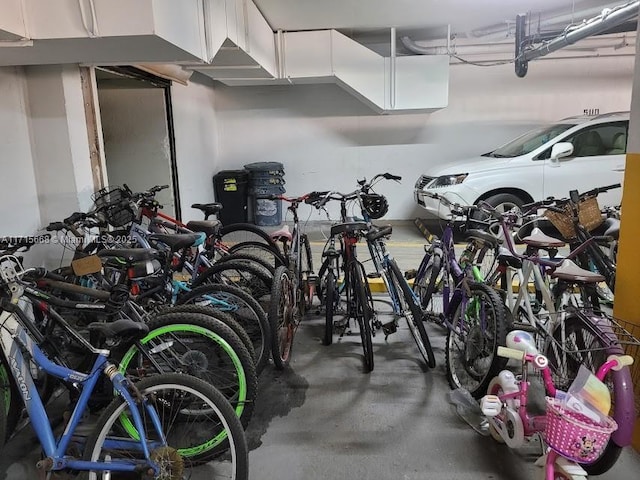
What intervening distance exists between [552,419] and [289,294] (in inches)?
69.5

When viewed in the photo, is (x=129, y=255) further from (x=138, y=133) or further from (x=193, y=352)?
(x=138, y=133)

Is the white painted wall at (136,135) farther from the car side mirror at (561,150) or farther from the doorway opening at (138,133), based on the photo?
the car side mirror at (561,150)

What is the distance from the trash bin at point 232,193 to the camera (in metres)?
7.06

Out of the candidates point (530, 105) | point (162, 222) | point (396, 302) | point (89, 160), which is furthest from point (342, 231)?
point (530, 105)

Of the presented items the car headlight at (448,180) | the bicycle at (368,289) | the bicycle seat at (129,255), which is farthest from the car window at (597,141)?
the bicycle seat at (129,255)

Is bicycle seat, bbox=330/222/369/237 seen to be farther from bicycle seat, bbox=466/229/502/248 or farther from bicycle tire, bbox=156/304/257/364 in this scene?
bicycle tire, bbox=156/304/257/364

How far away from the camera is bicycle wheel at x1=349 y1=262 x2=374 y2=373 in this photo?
9.37 feet

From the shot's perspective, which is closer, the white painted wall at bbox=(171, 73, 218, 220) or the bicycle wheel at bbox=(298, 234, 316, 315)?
the bicycle wheel at bbox=(298, 234, 316, 315)

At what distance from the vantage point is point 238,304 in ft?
8.49

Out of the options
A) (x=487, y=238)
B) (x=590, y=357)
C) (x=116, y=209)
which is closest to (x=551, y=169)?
(x=487, y=238)

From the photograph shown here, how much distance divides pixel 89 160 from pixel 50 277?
1.67 metres

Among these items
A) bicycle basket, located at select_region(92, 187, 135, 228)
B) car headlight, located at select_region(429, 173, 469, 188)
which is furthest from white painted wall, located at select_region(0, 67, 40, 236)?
car headlight, located at select_region(429, 173, 469, 188)

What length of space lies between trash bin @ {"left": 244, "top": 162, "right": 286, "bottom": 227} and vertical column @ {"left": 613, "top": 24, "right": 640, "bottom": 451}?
5.31 m

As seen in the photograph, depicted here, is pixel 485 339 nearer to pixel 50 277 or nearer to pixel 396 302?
pixel 396 302
